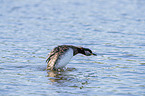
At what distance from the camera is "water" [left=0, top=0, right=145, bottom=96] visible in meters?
11.7

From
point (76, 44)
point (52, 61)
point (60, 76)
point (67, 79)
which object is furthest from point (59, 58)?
point (76, 44)

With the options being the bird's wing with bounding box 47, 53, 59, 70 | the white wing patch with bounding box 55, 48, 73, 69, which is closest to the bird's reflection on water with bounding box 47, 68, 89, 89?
the bird's wing with bounding box 47, 53, 59, 70

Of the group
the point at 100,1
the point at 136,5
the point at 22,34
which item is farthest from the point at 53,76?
the point at 100,1

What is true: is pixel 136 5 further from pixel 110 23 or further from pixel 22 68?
pixel 22 68

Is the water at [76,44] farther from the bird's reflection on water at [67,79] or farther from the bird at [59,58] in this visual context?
the bird at [59,58]

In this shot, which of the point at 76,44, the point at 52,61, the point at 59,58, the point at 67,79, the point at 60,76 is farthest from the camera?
the point at 76,44

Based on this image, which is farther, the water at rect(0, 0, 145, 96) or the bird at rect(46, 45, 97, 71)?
the bird at rect(46, 45, 97, 71)

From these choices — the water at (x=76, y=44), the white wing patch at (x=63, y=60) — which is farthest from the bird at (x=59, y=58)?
the water at (x=76, y=44)

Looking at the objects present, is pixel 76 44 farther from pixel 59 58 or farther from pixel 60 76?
pixel 60 76

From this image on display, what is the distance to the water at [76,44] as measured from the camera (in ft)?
38.4

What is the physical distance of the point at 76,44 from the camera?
19062 millimetres

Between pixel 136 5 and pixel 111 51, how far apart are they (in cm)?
1909

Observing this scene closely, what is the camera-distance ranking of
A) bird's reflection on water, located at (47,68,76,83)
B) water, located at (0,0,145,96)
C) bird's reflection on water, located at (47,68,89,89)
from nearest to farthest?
water, located at (0,0,145,96) → bird's reflection on water, located at (47,68,89,89) → bird's reflection on water, located at (47,68,76,83)

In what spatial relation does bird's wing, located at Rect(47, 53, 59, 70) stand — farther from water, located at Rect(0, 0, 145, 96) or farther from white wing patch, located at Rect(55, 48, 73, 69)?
water, located at Rect(0, 0, 145, 96)
